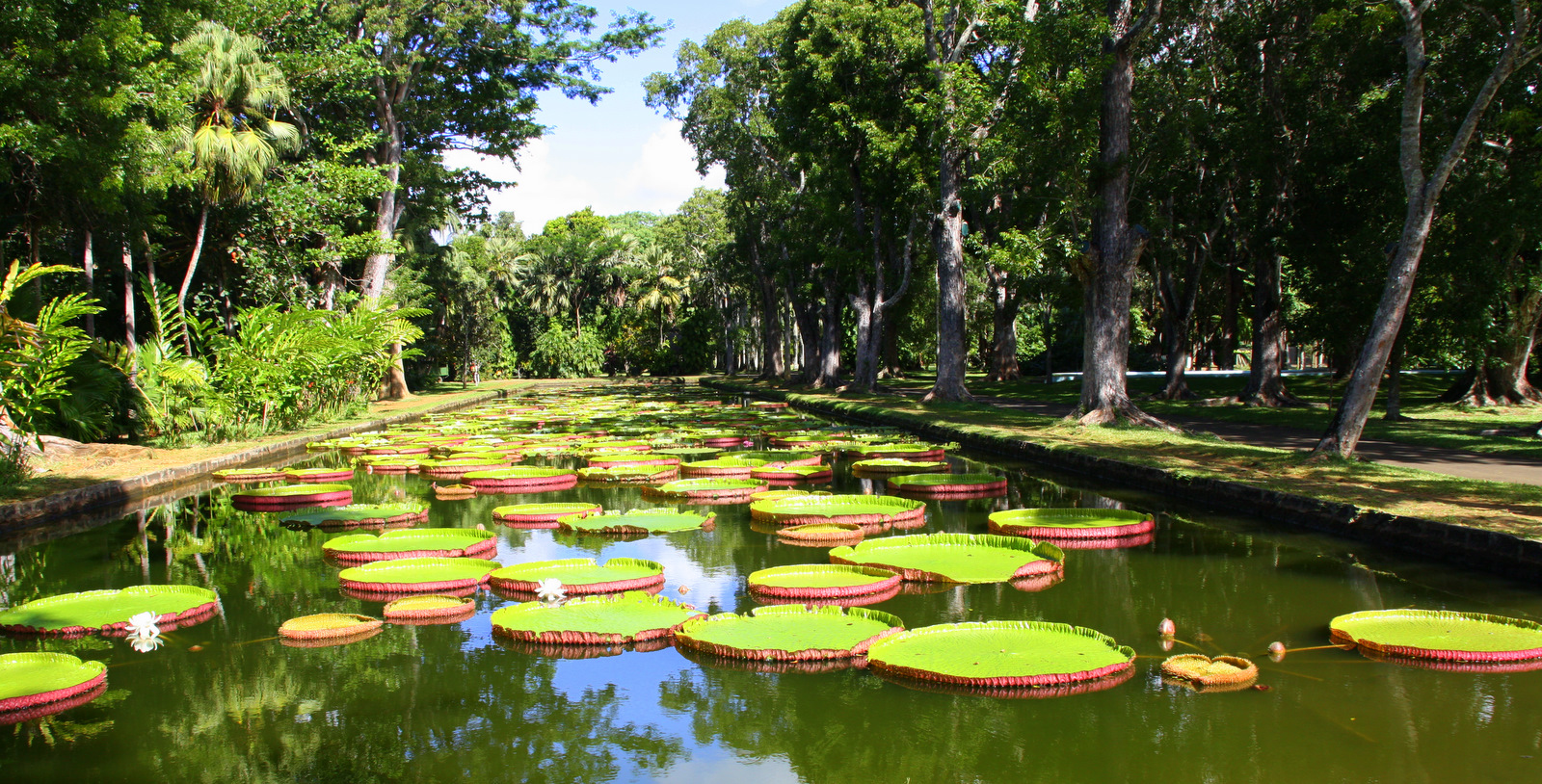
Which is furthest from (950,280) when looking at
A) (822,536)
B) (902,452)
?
(822,536)

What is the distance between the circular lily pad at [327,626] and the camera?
4.95 metres

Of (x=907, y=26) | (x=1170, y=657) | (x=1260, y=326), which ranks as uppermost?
(x=907, y=26)

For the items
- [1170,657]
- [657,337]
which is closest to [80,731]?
[1170,657]

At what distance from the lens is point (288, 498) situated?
914cm

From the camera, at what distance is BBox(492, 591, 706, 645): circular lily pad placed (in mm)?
4801

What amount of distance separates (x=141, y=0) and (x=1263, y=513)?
13.6 m

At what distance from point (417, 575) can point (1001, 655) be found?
369cm

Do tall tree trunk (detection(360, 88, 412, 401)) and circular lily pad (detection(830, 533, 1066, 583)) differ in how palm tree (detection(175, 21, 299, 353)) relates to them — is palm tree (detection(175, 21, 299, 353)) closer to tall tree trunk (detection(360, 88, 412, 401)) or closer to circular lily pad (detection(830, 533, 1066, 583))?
tall tree trunk (detection(360, 88, 412, 401))

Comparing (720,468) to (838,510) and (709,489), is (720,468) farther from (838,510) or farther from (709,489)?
(838,510)

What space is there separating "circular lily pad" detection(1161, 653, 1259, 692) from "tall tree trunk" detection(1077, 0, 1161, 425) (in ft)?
34.1

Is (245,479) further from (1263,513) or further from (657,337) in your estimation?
(657,337)

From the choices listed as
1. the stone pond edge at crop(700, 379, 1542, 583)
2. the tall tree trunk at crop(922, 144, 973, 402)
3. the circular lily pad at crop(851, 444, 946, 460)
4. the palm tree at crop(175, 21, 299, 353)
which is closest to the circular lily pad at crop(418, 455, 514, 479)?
the circular lily pad at crop(851, 444, 946, 460)

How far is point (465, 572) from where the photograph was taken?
6.05m

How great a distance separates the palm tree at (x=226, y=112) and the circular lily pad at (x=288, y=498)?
651 cm
